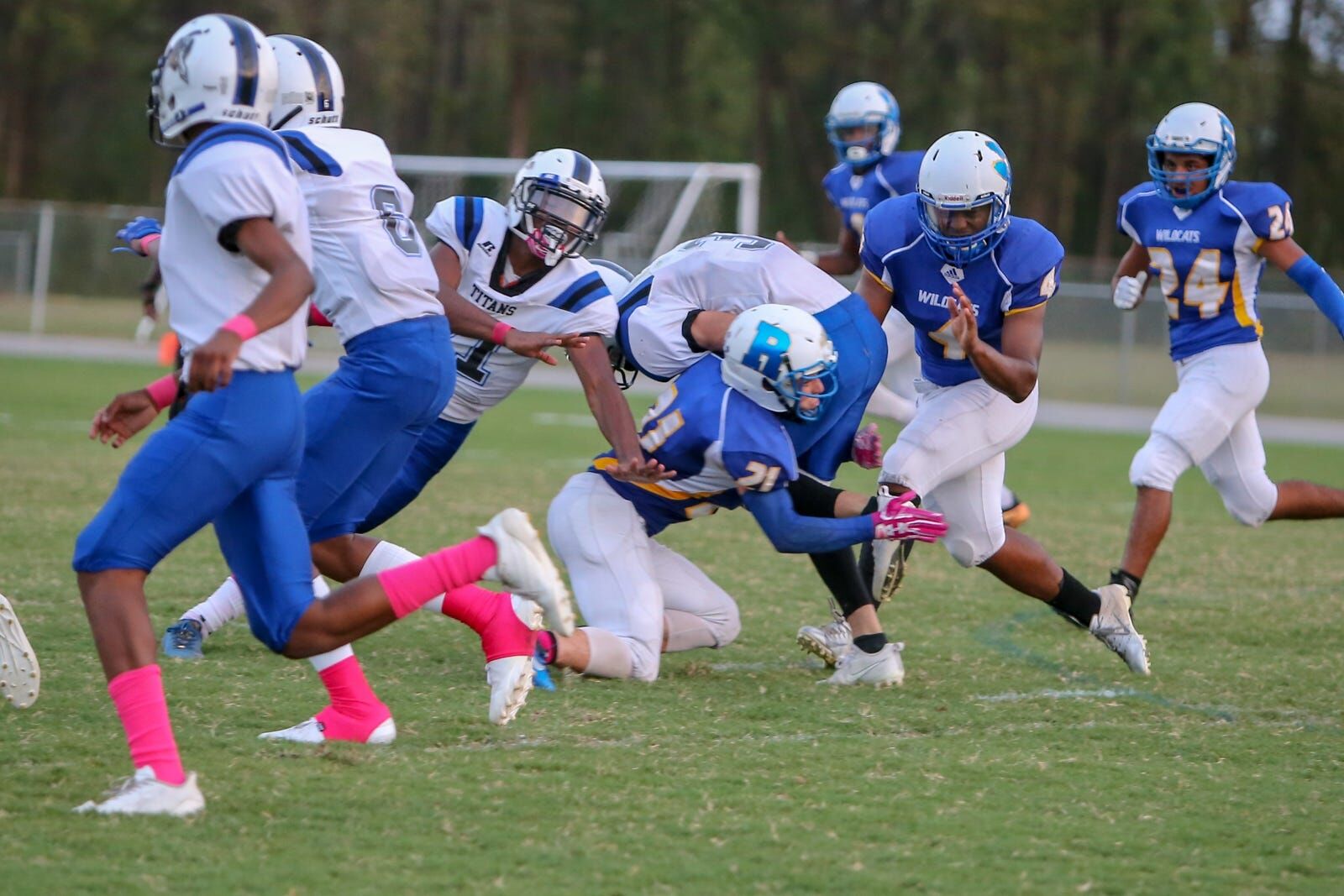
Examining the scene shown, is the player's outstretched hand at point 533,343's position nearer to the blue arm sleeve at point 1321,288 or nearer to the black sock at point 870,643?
the black sock at point 870,643

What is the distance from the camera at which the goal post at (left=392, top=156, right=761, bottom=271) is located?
64.5ft

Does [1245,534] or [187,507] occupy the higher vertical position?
[187,507]

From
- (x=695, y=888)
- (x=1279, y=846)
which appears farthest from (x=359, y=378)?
(x=1279, y=846)

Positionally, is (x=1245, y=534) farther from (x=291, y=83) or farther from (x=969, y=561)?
(x=291, y=83)

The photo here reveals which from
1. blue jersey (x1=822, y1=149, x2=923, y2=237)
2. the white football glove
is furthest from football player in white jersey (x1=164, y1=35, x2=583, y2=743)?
blue jersey (x1=822, y1=149, x2=923, y2=237)

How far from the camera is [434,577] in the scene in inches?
149

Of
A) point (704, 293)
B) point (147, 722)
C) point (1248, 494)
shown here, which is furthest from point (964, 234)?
point (147, 722)

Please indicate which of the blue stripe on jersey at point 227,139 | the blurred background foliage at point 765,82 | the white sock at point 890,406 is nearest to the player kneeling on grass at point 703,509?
the blue stripe on jersey at point 227,139

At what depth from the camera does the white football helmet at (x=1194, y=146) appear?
632 cm

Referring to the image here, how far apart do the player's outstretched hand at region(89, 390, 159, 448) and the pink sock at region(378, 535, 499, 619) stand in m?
0.66

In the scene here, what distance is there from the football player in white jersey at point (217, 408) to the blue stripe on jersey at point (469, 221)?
1.52 meters

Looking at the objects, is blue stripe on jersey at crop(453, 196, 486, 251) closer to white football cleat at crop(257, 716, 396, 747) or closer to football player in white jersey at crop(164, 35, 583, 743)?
football player in white jersey at crop(164, 35, 583, 743)

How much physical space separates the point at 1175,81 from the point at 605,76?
13.8 meters

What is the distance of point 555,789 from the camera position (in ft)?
12.2
